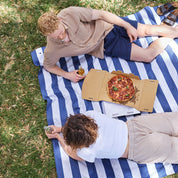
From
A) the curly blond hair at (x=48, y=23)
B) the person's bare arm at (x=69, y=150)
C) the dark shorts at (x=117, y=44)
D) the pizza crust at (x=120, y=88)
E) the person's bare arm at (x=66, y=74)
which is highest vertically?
the curly blond hair at (x=48, y=23)

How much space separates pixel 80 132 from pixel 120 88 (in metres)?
1.27

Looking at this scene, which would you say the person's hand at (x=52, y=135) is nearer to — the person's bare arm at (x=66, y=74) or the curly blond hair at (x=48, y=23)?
the person's bare arm at (x=66, y=74)

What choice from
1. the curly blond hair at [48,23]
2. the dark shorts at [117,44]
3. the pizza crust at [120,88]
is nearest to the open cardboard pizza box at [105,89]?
the pizza crust at [120,88]

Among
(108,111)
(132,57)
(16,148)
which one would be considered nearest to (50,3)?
(132,57)

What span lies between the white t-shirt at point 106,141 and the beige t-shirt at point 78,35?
3.84ft

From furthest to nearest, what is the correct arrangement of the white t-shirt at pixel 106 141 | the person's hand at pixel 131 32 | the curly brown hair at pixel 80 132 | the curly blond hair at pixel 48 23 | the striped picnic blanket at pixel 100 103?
1. the person's hand at pixel 131 32
2. the striped picnic blanket at pixel 100 103
3. the curly blond hair at pixel 48 23
4. the white t-shirt at pixel 106 141
5. the curly brown hair at pixel 80 132

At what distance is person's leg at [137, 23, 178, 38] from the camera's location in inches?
140

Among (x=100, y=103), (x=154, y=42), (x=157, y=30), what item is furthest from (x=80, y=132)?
(x=157, y=30)

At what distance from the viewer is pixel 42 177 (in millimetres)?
3240

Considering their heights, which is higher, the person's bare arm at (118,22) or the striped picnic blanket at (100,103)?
the person's bare arm at (118,22)

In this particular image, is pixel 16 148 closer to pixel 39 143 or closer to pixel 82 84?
pixel 39 143

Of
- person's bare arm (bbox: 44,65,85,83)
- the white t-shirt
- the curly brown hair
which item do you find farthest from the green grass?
the curly brown hair

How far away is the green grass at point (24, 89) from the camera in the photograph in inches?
131

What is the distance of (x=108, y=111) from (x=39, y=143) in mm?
1213
